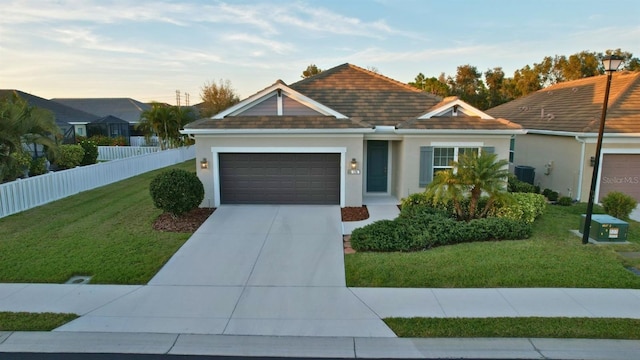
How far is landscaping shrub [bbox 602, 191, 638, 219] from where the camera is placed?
11.0 metres

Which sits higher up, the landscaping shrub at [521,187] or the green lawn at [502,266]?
the landscaping shrub at [521,187]

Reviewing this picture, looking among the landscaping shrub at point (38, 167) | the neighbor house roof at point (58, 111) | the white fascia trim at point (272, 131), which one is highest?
the neighbor house roof at point (58, 111)

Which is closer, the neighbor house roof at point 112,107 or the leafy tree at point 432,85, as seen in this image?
the leafy tree at point 432,85

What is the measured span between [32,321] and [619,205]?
45.3 feet

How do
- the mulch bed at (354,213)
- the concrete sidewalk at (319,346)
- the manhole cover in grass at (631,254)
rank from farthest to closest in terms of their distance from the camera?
the mulch bed at (354,213)
the manhole cover in grass at (631,254)
the concrete sidewalk at (319,346)

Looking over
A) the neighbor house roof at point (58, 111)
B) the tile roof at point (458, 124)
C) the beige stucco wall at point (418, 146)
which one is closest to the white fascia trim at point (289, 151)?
the beige stucco wall at point (418, 146)

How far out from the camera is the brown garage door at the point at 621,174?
45.2ft

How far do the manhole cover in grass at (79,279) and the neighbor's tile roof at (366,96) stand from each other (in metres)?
9.38

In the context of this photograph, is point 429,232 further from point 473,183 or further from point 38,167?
point 38,167

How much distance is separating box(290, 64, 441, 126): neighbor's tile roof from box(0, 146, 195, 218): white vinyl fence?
9.04 m

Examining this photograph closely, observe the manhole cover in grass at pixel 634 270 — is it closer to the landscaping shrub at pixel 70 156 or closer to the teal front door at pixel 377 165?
the teal front door at pixel 377 165

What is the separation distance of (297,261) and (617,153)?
40.9 ft

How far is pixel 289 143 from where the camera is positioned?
12.7m

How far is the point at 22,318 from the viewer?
5.87 m
